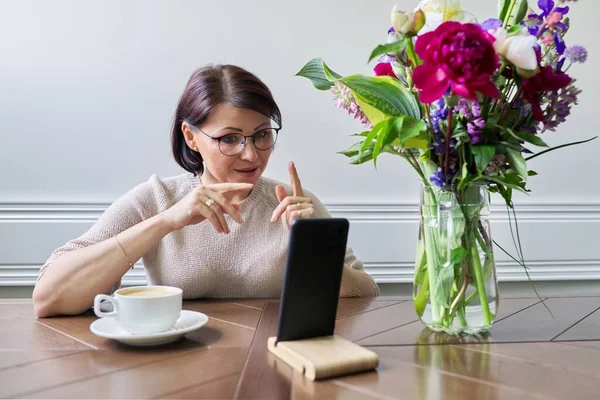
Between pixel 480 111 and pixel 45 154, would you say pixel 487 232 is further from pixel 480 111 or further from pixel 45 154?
pixel 45 154

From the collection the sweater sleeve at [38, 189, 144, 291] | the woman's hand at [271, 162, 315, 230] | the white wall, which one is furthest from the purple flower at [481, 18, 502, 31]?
the white wall

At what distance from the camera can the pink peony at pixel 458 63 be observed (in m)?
0.73

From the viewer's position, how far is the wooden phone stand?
2.36ft

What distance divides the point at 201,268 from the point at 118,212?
248 millimetres

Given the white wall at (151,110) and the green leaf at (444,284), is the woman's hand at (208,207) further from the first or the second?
the white wall at (151,110)

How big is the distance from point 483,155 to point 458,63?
0.46 ft

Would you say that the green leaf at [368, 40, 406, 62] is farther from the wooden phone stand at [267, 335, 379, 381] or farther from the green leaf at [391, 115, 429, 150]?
the wooden phone stand at [267, 335, 379, 381]

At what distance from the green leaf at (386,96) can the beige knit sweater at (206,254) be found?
0.74m

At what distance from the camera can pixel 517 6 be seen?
2.78 feet

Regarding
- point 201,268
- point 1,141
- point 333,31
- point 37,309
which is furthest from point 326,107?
point 37,309

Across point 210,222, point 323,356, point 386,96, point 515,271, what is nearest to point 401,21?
point 386,96

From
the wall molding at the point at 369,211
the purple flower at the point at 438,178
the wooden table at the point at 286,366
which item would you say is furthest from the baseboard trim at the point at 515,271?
the purple flower at the point at 438,178

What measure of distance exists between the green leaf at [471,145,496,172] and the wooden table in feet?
0.87

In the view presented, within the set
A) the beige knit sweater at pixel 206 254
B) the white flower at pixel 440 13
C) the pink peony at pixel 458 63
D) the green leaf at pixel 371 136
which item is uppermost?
the white flower at pixel 440 13
